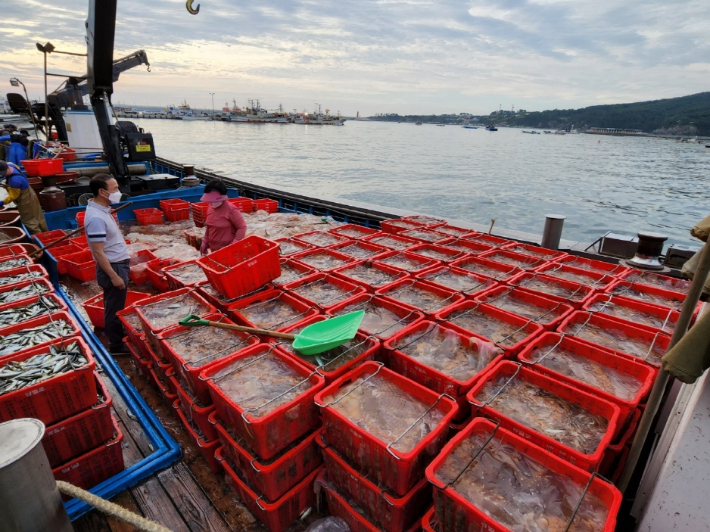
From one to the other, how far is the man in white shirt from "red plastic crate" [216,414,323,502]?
8.37ft

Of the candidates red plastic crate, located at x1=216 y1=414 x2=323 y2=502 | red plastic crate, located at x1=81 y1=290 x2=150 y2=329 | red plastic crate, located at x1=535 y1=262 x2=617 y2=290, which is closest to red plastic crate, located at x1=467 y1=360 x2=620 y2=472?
red plastic crate, located at x1=216 y1=414 x2=323 y2=502

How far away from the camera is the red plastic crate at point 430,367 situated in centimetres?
266

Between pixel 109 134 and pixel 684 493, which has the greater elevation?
pixel 109 134

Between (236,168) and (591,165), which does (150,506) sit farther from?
(591,165)

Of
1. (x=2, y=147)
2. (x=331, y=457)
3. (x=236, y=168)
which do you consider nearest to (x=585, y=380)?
(x=331, y=457)

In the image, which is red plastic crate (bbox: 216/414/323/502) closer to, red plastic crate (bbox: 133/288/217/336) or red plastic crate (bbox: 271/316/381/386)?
red plastic crate (bbox: 271/316/381/386)

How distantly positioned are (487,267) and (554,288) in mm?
901

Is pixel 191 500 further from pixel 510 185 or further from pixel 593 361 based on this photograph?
pixel 510 185

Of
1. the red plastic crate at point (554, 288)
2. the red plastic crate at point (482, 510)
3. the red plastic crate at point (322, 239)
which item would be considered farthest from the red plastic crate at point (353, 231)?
the red plastic crate at point (482, 510)

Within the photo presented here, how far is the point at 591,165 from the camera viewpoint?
44.1m

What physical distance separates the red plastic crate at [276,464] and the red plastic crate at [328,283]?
4.49 ft

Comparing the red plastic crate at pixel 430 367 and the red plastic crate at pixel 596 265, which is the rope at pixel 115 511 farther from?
the red plastic crate at pixel 596 265

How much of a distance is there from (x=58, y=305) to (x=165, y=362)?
1190mm

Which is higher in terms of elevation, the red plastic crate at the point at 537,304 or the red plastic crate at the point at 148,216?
the red plastic crate at the point at 537,304
